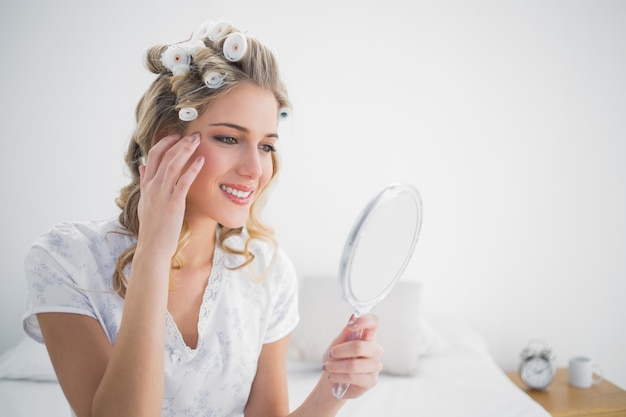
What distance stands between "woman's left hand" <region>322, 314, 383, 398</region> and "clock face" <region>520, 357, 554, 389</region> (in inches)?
74.9

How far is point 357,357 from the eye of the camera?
43.7 inches

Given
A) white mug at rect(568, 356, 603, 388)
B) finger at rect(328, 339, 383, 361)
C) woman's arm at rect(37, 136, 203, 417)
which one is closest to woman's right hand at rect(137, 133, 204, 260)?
woman's arm at rect(37, 136, 203, 417)

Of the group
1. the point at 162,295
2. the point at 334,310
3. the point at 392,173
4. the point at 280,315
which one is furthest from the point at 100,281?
the point at 392,173

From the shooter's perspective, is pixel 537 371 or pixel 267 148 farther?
pixel 537 371

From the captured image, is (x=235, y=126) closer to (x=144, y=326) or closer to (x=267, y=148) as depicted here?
(x=267, y=148)

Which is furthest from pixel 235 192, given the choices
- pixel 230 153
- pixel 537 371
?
pixel 537 371

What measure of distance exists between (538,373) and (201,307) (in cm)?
195

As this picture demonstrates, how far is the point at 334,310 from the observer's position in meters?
2.49

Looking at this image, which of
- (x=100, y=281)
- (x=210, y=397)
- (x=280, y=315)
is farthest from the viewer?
(x=280, y=315)

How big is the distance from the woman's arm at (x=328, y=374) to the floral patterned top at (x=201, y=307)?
0.11ft

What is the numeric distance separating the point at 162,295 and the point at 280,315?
21.9 inches

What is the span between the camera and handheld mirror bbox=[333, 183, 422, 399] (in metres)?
0.96

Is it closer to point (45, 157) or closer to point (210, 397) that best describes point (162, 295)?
point (210, 397)

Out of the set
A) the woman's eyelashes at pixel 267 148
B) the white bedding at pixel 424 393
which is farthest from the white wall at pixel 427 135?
the woman's eyelashes at pixel 267 148
